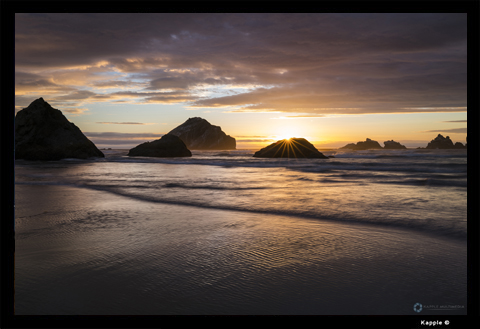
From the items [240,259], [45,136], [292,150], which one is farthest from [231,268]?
[292,150]

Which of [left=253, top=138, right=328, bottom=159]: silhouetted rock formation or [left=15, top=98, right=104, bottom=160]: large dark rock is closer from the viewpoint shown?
[left=15, top=98, right=104, bottom=160]: large dark rock

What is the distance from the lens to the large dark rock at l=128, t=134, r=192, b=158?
44.9m

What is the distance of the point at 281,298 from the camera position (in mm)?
2471

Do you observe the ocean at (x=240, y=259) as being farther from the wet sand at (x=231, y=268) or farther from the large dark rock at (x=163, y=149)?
the large dark rock at (x=163, y=149)

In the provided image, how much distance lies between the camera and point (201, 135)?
125188 millimetres

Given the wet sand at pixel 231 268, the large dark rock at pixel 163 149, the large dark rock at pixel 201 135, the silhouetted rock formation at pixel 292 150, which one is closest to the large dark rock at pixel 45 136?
the large dark rock at pixel 163 149

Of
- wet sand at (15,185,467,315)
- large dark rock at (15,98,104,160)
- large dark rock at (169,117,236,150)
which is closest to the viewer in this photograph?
wet sand at (15,185,467,315)

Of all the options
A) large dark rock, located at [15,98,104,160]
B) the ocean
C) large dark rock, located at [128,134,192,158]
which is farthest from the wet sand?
large dark rock, located at [128,134,192,158]

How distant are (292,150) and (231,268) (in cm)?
3746

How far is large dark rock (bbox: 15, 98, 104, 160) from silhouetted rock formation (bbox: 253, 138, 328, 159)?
→ 79.3ft

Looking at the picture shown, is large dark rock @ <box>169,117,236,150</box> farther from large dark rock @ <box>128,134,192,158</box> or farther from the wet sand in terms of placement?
the wet sand

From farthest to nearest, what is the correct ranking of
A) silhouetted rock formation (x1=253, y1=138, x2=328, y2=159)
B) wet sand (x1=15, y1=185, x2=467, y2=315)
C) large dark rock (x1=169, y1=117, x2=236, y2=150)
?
1. large dark rock (x1=169, y1=117, x2=236, y2=150)
2. silhouetted rock formation (x1=253, y1=138, x2=328, y2=159)
3. wet sand (x1=15, y1=185, x2=467, y2=315)
